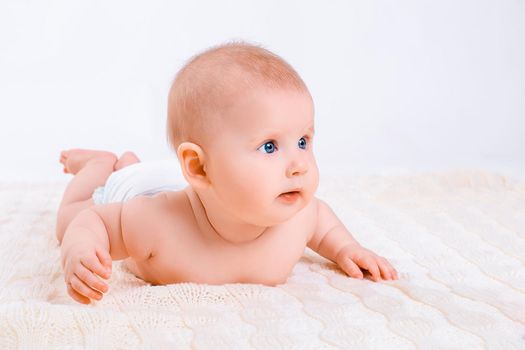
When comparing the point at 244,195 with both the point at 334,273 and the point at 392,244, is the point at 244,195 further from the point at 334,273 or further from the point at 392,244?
the point at 392,244

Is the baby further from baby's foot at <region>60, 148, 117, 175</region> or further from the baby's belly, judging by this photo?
baby's foot at <region>60, 148, 117, 175</region>

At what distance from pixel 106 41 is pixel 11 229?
73.4 inches

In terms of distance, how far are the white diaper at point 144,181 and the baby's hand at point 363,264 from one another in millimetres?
446

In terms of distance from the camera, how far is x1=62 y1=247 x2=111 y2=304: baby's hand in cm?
130

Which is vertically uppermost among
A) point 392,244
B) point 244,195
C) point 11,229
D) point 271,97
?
point 271,97

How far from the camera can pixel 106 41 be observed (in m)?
3.71

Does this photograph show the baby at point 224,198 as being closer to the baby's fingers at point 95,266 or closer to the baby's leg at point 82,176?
the baby's fingers at point 95,266

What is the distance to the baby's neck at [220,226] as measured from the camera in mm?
1458

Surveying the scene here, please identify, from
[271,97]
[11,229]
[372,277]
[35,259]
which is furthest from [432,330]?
[11,229]

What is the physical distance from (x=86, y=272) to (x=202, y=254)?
0.24 meters

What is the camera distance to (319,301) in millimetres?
1413

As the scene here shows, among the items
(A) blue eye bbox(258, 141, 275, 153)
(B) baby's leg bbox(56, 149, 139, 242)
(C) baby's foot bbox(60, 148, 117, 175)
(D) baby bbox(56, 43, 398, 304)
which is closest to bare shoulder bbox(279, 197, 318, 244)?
(D) baby bbox(56, 43, 398, 304)

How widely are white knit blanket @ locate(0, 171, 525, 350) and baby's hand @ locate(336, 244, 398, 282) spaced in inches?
1.0

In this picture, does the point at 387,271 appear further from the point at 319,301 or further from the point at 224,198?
the point at 224,198
